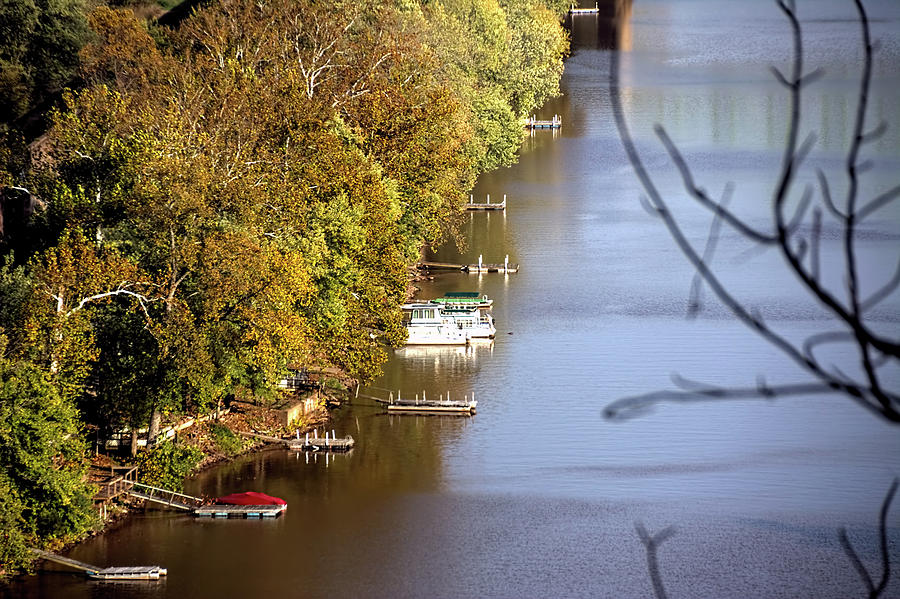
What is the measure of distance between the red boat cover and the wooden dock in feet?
0.70

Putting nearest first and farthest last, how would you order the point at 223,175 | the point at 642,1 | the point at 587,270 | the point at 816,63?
the point at 223,175, the point at 587,270, the point at 816,63, the point at 642,1

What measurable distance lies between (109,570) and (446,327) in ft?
76.0

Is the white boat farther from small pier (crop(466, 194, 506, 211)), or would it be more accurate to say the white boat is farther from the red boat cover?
small pier (crop(466, 194, 506, 211))

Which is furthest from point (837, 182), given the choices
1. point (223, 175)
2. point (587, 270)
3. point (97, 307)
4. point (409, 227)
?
point (97, 307)

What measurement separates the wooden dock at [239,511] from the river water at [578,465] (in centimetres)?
33

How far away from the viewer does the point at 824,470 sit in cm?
3622

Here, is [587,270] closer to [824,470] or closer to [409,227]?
[409,227]

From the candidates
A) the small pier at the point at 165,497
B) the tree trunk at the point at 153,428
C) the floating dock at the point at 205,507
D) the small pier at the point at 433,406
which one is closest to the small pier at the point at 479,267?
the small pier at the point at 433,406

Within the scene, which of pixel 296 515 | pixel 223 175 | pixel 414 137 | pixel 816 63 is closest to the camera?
pixel 296 515

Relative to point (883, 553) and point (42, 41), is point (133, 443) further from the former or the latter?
point (42, 41)

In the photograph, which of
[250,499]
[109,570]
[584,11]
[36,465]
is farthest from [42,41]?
[584,11]

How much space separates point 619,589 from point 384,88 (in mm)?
28570

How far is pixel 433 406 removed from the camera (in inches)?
1697

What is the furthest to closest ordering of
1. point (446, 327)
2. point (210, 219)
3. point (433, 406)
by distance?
point (446, 327) < point (433, 406) < point (210, 219)
